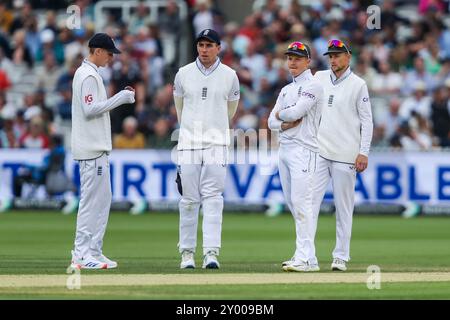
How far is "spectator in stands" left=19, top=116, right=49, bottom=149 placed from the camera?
24.6 m

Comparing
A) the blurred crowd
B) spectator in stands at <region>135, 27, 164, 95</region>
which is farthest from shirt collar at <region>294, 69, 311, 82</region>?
spectator in stands at <region>135, 27, 164, 95</region>

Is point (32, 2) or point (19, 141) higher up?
point (32, 2)

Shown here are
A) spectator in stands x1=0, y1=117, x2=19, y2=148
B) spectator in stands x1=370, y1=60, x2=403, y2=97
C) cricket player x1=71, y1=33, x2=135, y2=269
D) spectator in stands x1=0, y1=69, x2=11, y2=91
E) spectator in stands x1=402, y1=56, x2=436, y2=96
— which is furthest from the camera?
spectator in stands x1=0, y1=69, x2=11, y2=91

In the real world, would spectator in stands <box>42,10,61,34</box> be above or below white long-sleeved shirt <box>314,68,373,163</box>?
above

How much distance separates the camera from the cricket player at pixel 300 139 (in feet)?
42.1

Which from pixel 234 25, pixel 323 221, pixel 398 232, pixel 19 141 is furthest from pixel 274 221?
pixel 234 25

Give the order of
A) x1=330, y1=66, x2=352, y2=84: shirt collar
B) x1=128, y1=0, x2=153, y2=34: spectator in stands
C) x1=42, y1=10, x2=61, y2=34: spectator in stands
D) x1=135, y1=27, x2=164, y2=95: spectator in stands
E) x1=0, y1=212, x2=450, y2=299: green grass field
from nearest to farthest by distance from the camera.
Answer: x1=0, y1=212, x2=450, y2=299: green grass field, x1=330, y1=66, x2=352, y2=84: shirt collar, x1=135, y1=27, x2=164, y2=95: spectator in stands, x1=128, y1=0, x2=153, y2=34: spectator in stands, x1=42, y1=10, x2=61, y2=34: spectator in stands

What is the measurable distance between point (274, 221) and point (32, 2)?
10561 mm

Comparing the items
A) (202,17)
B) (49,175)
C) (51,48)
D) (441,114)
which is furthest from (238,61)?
(49,175)

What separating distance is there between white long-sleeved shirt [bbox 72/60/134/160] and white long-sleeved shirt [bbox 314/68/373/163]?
7.34 ft

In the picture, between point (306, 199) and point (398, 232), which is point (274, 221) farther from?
point (306, 199)

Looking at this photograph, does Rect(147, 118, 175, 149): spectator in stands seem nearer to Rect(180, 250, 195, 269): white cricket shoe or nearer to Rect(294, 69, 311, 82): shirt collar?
Rect(180, 250, 195, 269): white cricket shoe
